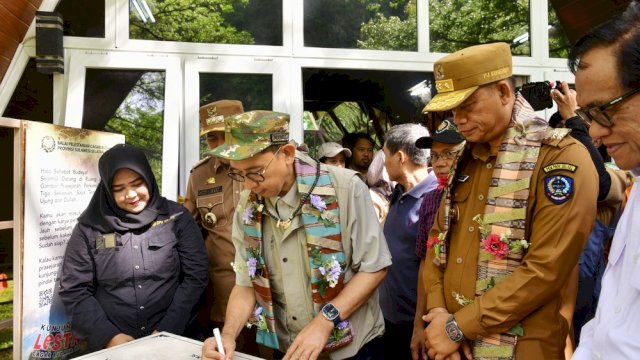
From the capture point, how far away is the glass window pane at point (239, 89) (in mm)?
3443

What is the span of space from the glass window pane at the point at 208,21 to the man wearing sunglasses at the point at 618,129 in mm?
2832

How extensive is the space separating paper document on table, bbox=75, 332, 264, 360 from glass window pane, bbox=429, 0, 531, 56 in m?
3.18

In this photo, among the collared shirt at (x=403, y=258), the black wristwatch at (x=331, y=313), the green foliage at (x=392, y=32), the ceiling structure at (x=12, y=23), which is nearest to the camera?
the black wristwatch at (x=331, y=313)

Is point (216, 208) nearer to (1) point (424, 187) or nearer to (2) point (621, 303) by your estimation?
(1) point (424, 187)

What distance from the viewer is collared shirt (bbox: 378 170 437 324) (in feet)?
7.80

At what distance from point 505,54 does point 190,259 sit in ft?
5.66

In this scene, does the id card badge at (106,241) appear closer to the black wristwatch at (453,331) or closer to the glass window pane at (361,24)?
the black wristwatch at (453,331)

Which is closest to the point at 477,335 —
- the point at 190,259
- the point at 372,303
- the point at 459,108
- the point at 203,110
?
the point at 372,303

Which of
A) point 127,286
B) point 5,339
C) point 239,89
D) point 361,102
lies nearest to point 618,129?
point 127,286

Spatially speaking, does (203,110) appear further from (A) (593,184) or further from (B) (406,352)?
(A) (593,184)

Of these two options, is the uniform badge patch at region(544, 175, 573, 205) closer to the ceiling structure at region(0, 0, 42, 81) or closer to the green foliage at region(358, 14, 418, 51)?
the green foliage at region(358, 14, 418, 51)

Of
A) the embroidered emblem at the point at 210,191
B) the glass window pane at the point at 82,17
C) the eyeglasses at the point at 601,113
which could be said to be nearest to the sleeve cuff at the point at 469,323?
the eyeglasses at the point at 601,113

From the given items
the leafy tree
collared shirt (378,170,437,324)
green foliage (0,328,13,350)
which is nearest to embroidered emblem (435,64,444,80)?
collared shirt (378,170,437,324)

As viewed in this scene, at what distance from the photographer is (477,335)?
140 cm
